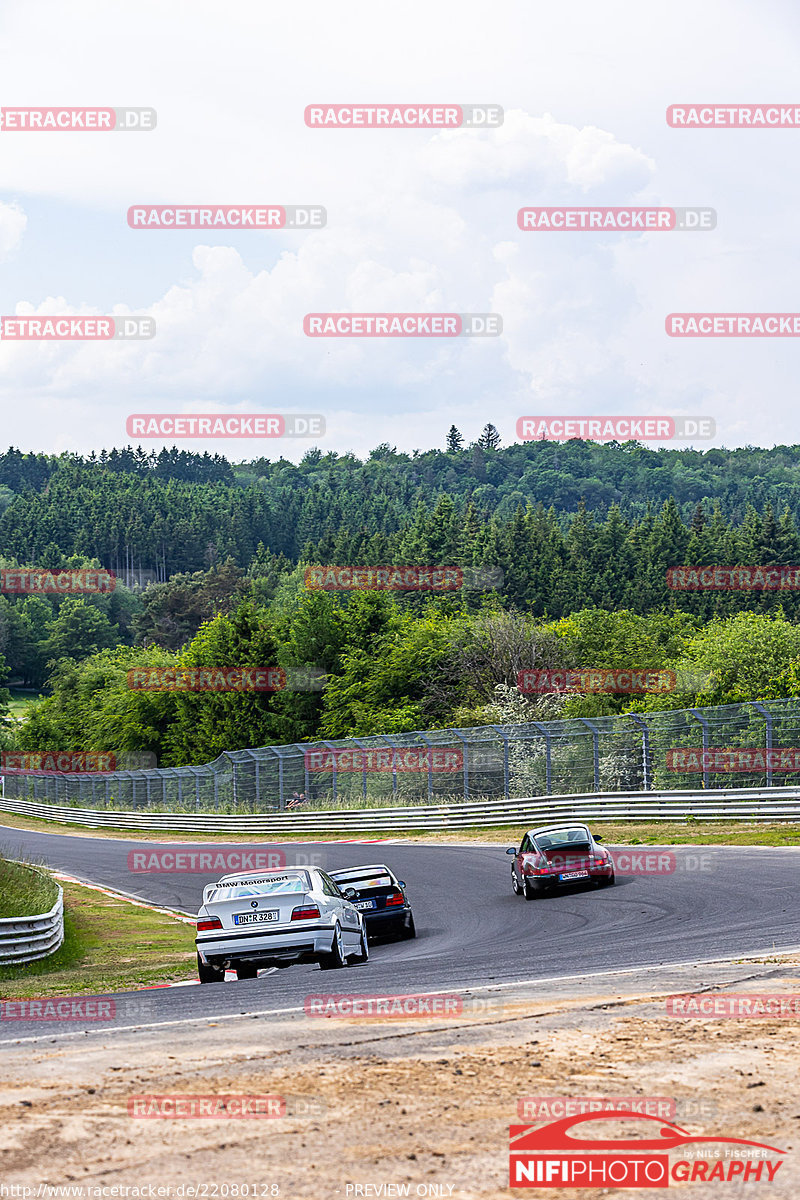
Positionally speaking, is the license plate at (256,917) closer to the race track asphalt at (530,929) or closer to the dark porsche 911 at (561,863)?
the race track asphalt at (530,929)

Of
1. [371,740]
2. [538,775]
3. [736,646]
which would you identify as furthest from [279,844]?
[736,646]

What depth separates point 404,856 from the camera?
31.0 metres

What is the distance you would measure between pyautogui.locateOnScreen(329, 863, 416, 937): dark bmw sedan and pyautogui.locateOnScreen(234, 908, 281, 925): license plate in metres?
3.83

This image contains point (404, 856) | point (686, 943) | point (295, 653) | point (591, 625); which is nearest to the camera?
point (686, 943)

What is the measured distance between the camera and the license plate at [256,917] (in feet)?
43.5

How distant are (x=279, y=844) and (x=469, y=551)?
86.0 meters

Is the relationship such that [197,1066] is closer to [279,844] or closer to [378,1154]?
[378,1154]

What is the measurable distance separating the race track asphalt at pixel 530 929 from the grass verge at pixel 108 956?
4.59 ft

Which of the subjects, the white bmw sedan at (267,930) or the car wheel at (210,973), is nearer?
the white bmw sedan at (267,930)

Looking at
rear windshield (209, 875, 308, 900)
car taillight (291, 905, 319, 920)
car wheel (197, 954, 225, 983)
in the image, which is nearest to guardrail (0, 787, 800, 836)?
rear windshield (209, 875, 308, 900)

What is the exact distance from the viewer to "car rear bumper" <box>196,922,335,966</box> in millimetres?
13141

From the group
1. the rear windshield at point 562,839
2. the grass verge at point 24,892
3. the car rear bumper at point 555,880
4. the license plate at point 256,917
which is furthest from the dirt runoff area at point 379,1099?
the rear windshield at point 562,839

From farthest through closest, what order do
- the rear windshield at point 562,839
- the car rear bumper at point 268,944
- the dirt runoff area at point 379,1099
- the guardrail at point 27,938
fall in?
1. the rear windshield at point 562,839
2. the guardrail at point 27,938
3. the car rear bumper at point 268,944
4. the dirt runoff area at point 379,1099

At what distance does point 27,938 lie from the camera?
16344 mm
